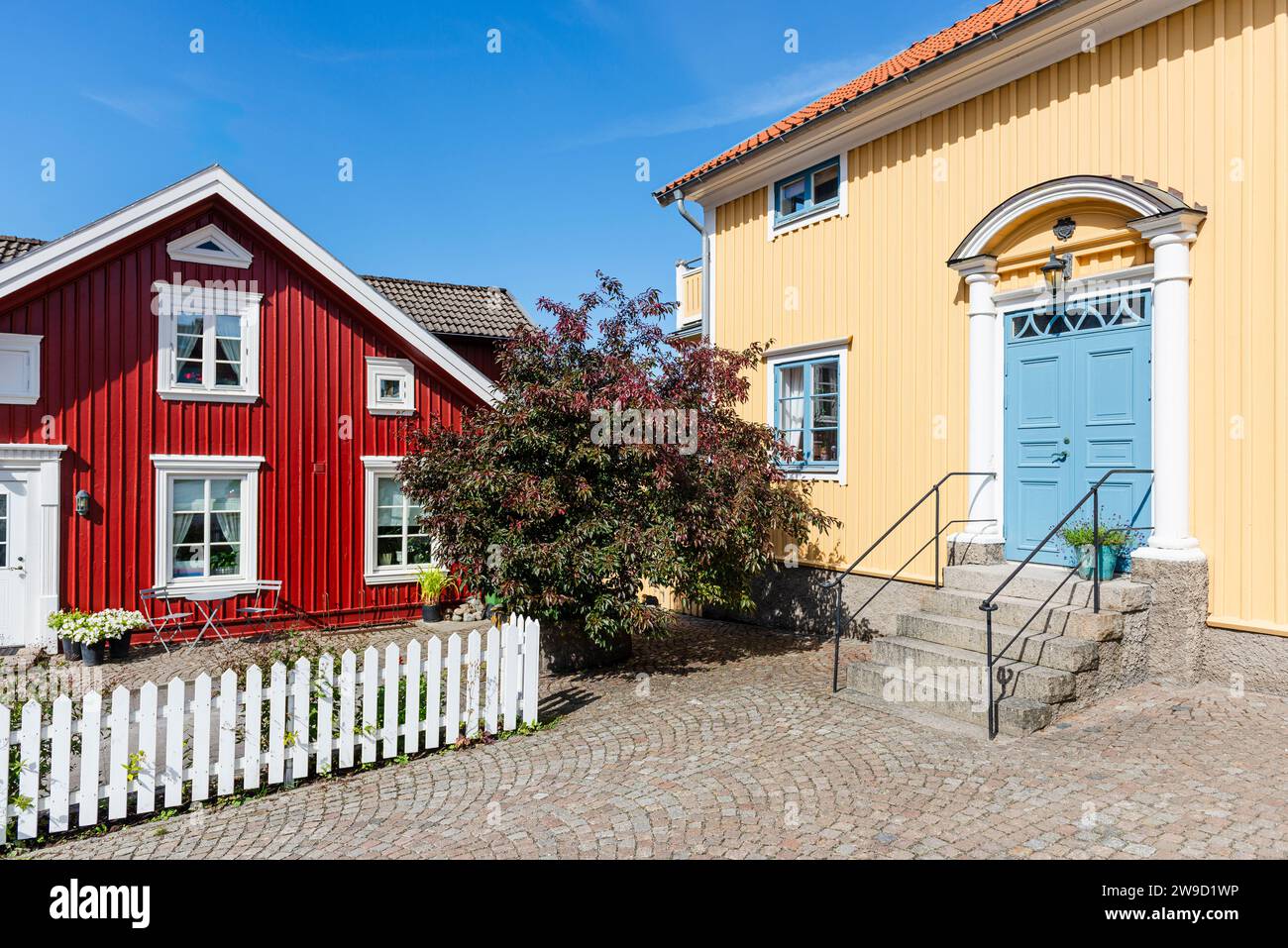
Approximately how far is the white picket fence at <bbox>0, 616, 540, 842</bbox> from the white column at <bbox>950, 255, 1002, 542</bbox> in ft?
16.4

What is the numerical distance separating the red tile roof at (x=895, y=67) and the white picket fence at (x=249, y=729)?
24.0ft

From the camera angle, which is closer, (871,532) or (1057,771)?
(1057,771)

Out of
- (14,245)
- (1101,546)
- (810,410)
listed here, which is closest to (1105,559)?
(1101,546)

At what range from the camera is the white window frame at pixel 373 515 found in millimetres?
12359

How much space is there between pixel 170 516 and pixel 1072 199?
11700 millimetres

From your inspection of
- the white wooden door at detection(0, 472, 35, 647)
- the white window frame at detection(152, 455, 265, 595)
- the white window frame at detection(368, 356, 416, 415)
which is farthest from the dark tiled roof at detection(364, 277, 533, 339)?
the white wooden door at detection(0, 472, 35, 647)

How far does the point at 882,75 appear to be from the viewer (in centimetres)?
1002

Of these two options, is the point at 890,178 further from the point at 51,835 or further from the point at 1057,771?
the point at 51,835

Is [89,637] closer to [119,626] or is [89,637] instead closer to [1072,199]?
[119,626]

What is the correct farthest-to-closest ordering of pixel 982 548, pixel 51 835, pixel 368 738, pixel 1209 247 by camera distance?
pixel 982 548
pixel 1209 247
pixel 368 738
pixel 51 835

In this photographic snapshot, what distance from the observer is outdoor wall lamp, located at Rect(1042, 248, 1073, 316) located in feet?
25.2
